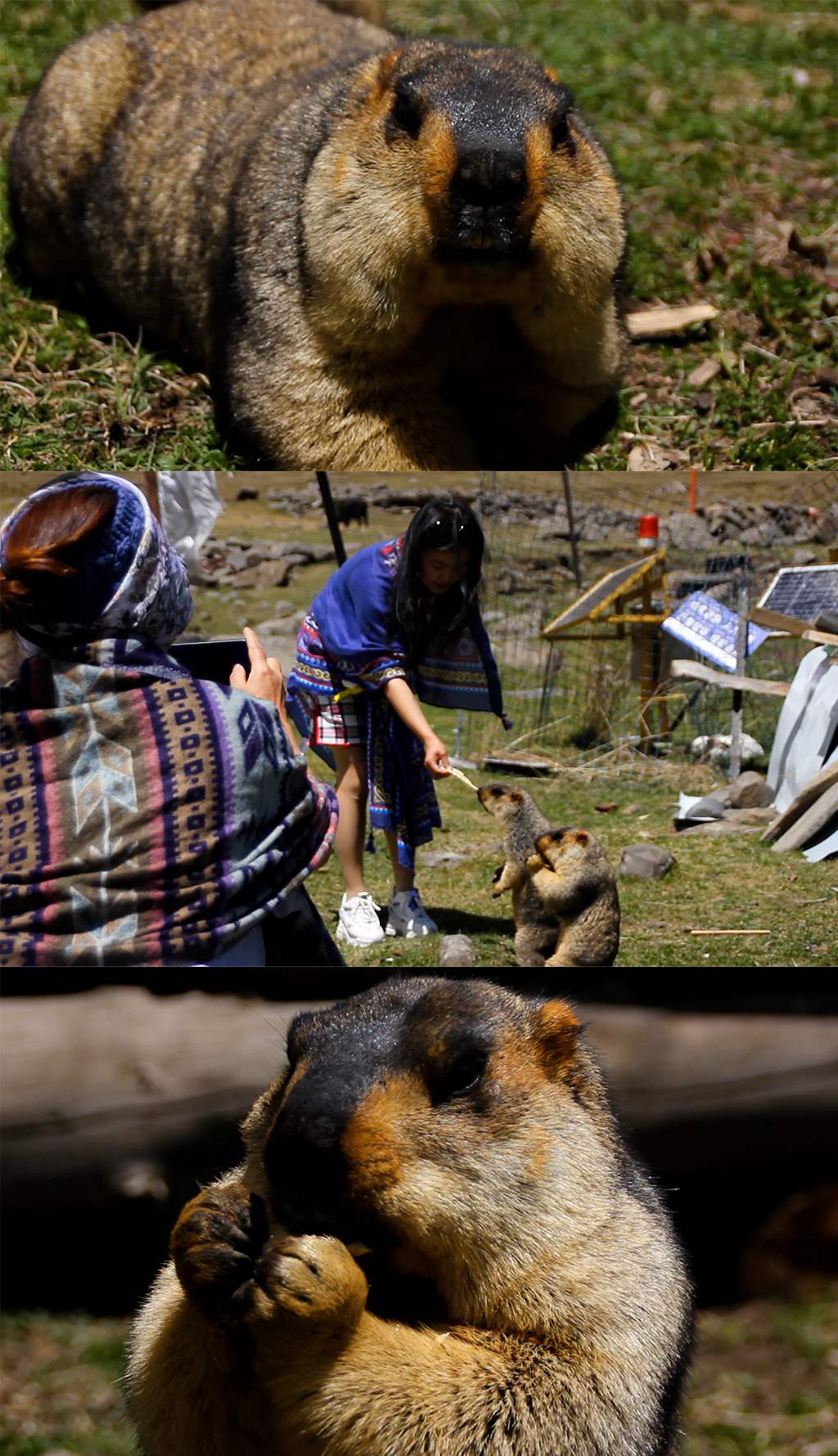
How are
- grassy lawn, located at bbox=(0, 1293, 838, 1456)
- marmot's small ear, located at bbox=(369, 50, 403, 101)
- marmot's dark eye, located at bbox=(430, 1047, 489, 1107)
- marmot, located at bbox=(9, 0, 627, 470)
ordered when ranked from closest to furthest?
1. marmot's dark eye, located at bbox=(430, 1047, 489, 1107)
2. grassy lawn, located at bbox=(0, 1293, 838, 1456)
3. marmot, located at bbox=(9, 0, 627, 470)
4. marmot's small ear, located at bbox=(369, 50, 403, 101)

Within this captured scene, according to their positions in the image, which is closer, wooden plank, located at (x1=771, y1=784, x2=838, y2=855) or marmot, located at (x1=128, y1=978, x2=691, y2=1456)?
marmot, located at (x1=128, y1=978, x2=691, y2=1456)

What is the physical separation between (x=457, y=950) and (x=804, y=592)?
84 centimetres

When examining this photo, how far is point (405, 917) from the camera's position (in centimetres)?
200

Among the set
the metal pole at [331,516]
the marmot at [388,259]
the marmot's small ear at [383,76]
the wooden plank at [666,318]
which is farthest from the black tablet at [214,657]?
the wooden plank at [666,318]

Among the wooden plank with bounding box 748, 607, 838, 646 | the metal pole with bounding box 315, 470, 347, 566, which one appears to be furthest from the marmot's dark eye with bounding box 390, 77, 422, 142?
the wooden plank with bounding box 748, 607, 838, 646

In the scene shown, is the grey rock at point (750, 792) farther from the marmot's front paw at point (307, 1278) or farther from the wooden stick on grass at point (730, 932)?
the marmot's front paw at point (307, 1278)

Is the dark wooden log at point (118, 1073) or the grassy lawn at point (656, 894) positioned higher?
the grassy lawn at point (656, 894)

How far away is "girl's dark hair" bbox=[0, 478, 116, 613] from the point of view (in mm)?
1735

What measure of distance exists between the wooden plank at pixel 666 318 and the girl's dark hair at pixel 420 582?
2058 mm

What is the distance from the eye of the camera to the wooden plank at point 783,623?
2039 millimetres

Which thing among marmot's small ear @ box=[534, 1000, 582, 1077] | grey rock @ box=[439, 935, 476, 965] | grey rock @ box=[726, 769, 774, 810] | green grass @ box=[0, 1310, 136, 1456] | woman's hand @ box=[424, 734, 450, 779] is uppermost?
woman's hand @ box=[424, 734, 450, 779]

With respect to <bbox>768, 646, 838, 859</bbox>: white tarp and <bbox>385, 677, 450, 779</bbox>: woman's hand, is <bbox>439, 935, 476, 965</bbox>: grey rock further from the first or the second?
<bbox>768, 646, 838, 859</bbox>: white tarp

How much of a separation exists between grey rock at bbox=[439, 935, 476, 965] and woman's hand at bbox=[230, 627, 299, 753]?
41 centimetres

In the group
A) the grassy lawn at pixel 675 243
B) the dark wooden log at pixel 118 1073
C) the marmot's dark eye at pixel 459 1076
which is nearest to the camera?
the marmot's dark eye at pixel 459 1076
